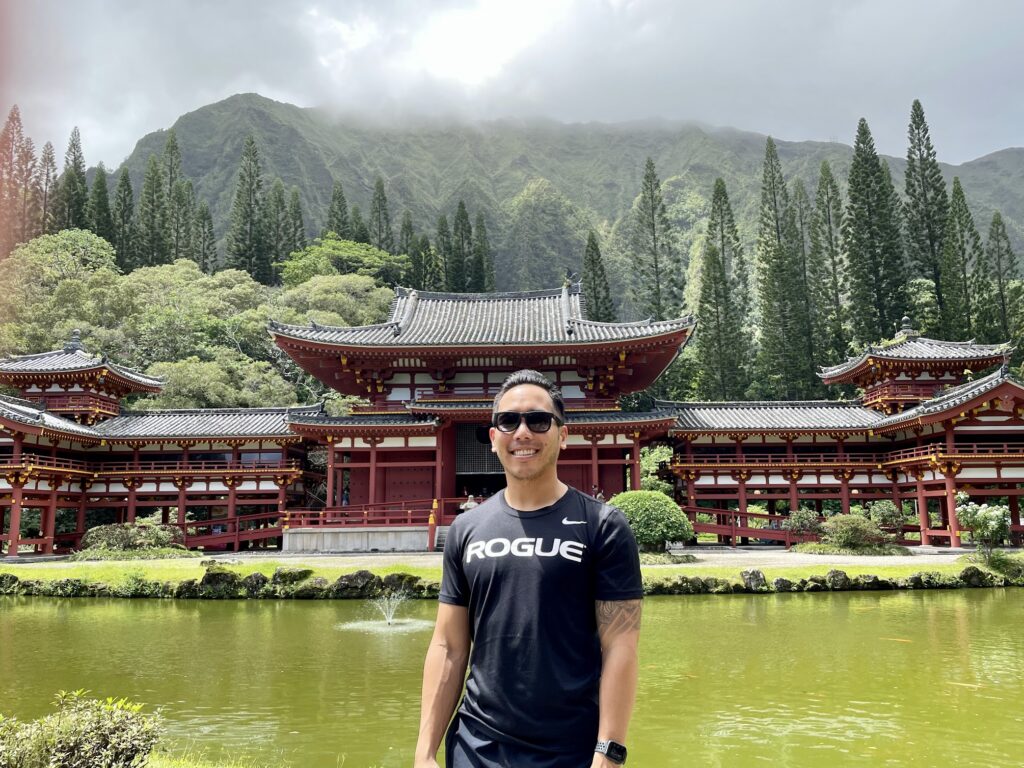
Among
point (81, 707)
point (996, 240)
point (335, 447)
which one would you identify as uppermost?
point (996, 240)

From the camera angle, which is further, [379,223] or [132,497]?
[379,223]

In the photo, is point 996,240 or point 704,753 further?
point 996,240

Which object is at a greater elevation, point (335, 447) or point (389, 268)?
point (389, 268)

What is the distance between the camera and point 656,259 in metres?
60.3

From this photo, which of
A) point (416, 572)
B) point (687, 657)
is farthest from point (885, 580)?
point (416, 572)

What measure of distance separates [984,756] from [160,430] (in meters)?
31.3

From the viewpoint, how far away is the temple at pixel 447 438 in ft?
88.3

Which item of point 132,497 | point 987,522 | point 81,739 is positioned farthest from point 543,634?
point 132,497

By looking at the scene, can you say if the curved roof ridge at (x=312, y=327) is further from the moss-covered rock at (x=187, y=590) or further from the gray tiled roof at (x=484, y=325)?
the moss-covered rock at (x=187, y=590)

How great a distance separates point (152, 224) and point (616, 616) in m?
74.0

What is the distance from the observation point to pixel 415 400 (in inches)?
1147

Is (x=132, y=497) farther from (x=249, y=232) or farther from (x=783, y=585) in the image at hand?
(x=249, y=232)

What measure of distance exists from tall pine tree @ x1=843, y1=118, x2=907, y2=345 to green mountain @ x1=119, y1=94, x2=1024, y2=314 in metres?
53.7

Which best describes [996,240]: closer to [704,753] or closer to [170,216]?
[704,753]
